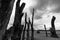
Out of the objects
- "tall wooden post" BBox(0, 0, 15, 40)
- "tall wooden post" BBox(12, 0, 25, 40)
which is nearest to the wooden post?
"tall wooden post" BBox(12, 0, 25, 40)

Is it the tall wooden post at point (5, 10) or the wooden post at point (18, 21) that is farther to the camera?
the wooden post at point (18, 21)

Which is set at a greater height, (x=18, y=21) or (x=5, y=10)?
(x=18, y=21)

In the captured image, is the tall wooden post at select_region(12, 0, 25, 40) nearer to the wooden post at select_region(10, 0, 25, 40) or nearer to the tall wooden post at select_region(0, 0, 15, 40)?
the wooden post at select_region(10, 0, 25, 40)

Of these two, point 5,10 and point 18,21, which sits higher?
point 18,21

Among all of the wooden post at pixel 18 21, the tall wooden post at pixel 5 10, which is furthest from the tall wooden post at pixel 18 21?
the tall wooden post at pixel 5 10

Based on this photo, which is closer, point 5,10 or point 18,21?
point 5,10

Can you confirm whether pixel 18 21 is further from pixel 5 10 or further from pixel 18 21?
pixel 5 10

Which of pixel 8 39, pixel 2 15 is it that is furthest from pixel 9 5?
pixel 8 39

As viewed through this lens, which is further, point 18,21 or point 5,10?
point 18,21

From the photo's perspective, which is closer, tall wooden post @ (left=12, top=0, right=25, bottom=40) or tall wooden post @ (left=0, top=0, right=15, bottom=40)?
tall wooden post @ (left=0, top=0, right=15, bottom=40)

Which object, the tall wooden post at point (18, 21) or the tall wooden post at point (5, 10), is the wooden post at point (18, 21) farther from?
the tall wooden post at point (5, 10)

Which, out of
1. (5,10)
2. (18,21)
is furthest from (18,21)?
(5,10)

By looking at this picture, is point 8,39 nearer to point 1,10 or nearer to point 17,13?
point 1,10

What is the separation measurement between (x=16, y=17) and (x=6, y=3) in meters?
4.23
